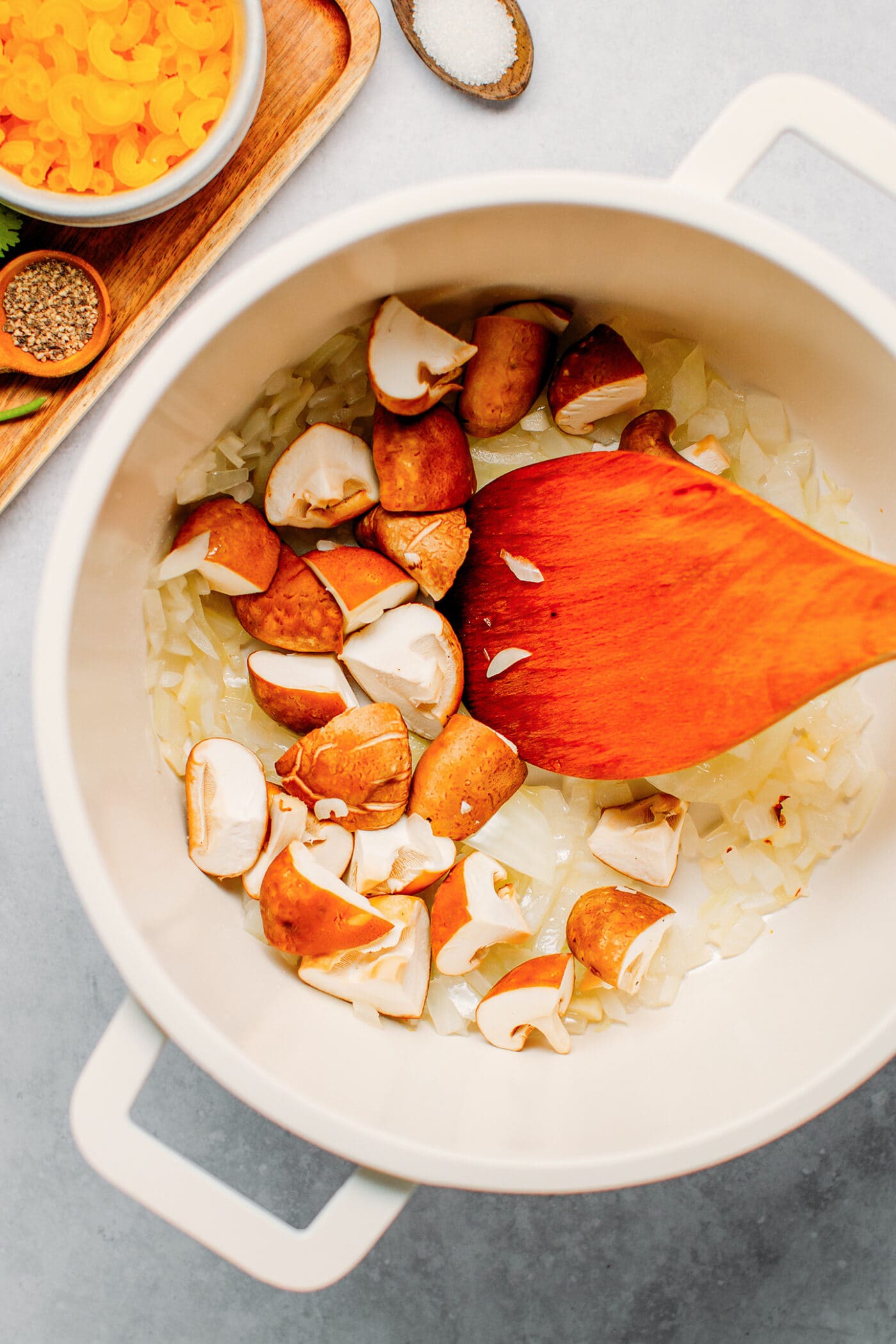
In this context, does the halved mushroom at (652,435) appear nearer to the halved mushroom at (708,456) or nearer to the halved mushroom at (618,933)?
the halved mushroom at (708,456)

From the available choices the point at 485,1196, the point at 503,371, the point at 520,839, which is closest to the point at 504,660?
the point at 520,839

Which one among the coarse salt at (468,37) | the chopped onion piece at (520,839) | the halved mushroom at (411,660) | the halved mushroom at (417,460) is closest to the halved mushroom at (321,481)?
the halved mushroom at (417,460)

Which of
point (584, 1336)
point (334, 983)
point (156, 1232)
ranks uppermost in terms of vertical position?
point (334, 983)

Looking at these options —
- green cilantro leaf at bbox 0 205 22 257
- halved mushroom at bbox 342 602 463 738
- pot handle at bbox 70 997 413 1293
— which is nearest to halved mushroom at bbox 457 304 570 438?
halved mushroom at bbox 342 602 463 738

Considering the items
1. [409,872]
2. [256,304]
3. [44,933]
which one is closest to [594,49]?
[256,304]

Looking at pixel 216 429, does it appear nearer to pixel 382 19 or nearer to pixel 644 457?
pixel 644 457
